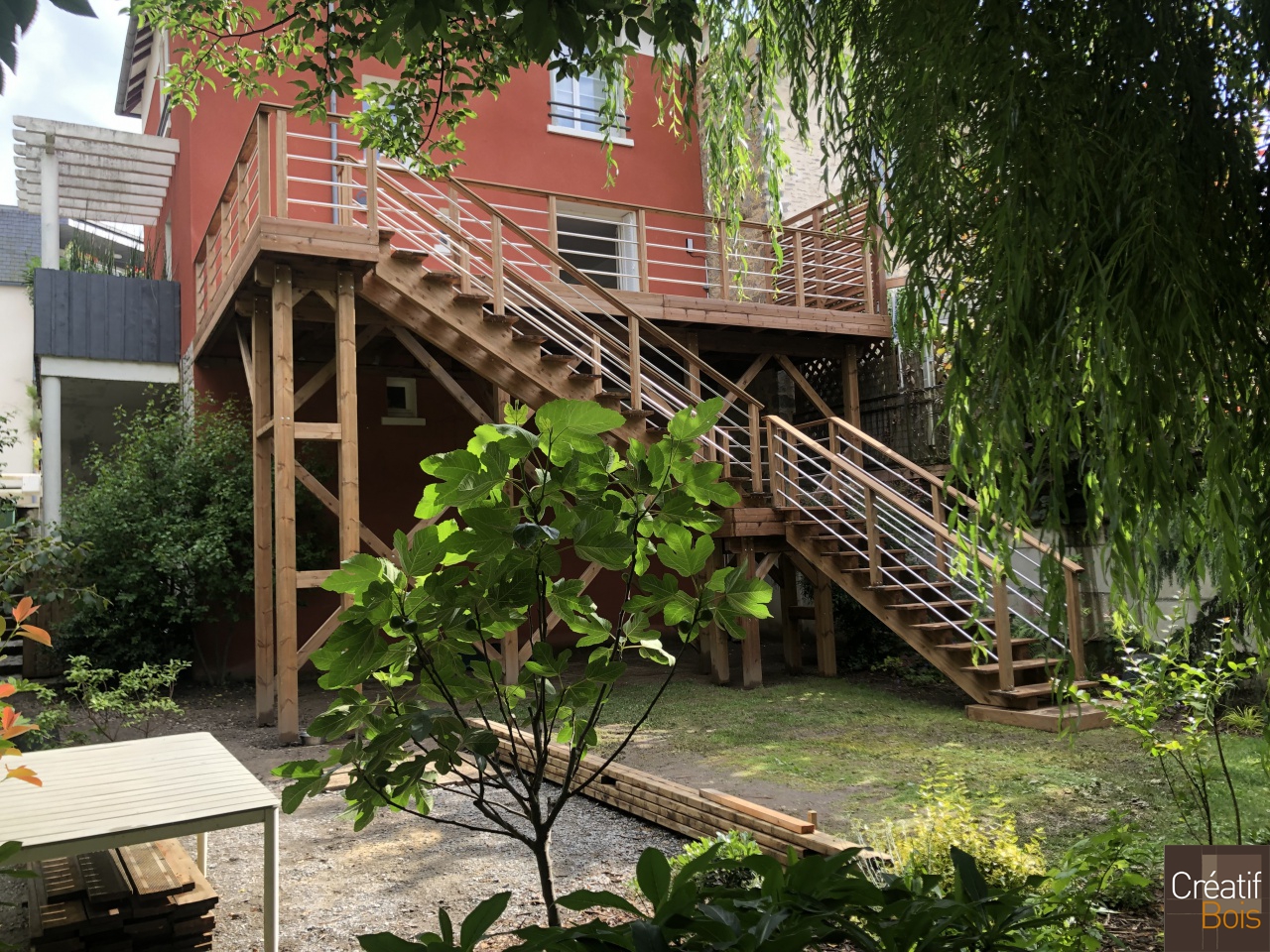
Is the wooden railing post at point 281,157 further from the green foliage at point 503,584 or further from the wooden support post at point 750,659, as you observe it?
the green foliage at point 503,584

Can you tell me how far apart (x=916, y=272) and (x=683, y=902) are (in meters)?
1.75

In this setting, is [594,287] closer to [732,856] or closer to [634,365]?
[634,365]

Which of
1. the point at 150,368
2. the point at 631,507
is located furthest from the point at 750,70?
the point at 150,368

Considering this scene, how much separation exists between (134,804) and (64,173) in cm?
1112

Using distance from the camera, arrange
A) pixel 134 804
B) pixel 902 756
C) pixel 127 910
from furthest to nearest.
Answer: pixel 902 756 < pixel 127 910 < pixel 134 804

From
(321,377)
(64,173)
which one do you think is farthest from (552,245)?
(64,173)

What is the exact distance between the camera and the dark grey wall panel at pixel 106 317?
11031mm

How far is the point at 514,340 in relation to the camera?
8.48m

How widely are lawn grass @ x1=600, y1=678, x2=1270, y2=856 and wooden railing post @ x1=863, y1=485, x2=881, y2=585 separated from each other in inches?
41.8

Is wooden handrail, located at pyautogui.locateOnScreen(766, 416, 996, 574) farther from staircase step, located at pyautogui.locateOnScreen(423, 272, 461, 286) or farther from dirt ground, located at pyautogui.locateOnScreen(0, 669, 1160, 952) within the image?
staircase step, located at pyautogui.locateOnScreen(423, 272, 461, 286)

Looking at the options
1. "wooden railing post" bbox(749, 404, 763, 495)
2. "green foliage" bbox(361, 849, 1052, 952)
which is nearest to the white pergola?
"wooden railing post" bbox(749, 404, 763, 495)

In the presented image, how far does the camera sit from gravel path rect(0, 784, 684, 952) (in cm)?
364

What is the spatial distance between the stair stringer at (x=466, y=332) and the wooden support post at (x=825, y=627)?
8.46 feet

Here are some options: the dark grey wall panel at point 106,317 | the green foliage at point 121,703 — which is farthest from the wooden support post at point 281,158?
the dark grey wall panel at point 106,317
